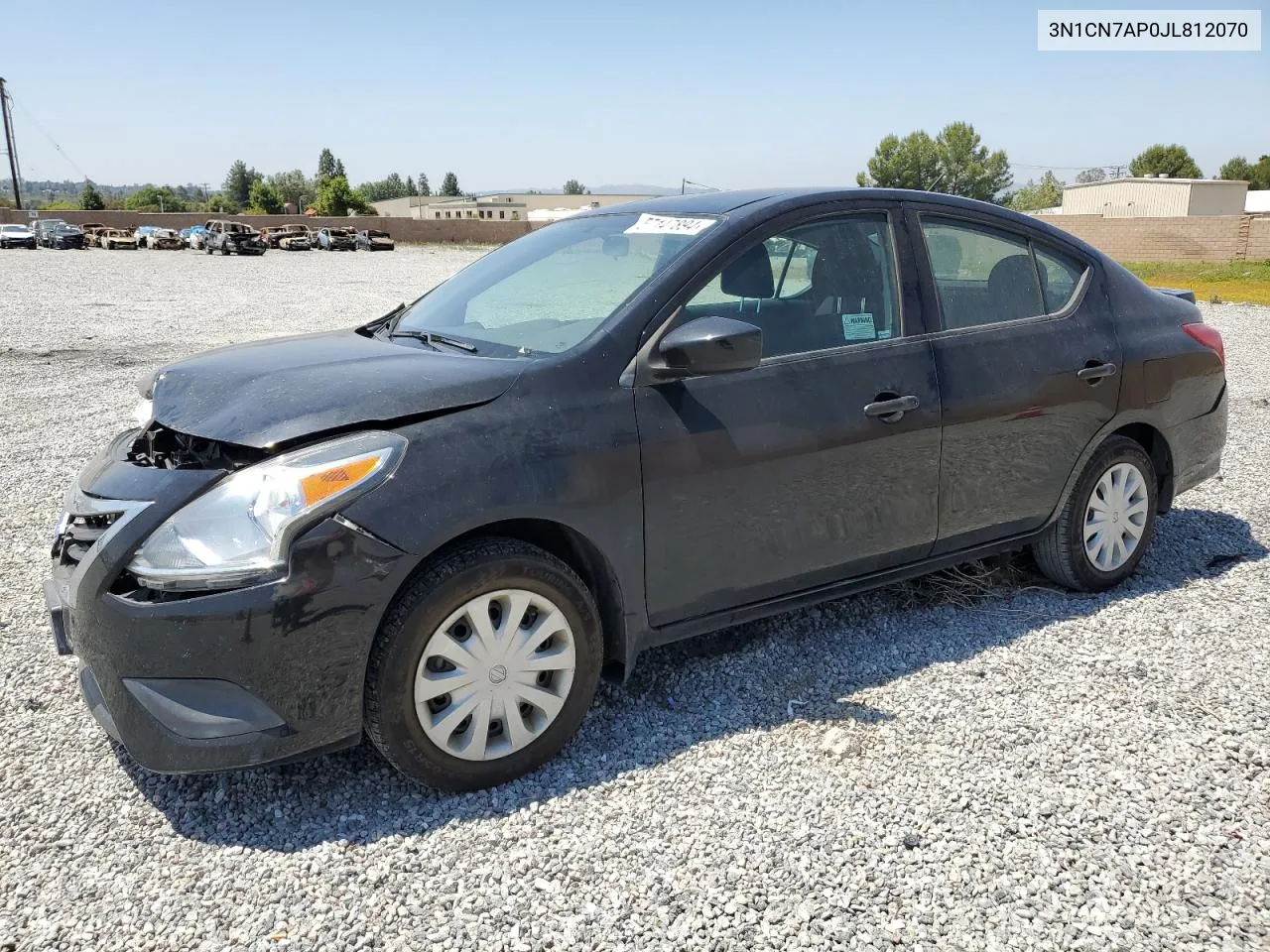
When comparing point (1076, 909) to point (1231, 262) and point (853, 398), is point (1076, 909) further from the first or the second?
point (1231, 262)

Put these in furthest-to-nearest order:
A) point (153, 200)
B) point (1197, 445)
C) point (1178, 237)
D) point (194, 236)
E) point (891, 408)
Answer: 1. point (153, 200)
2. point (194, 236)
3. point (1178, 237)
4. point (1197, 445)
5. point (891, 408)

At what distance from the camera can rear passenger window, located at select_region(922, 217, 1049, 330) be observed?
4012 millimetres

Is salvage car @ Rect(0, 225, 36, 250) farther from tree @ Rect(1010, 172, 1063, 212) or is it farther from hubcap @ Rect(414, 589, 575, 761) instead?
tree @ Rect(1010, 172, 1063, 212)

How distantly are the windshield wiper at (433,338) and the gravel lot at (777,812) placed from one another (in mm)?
1380

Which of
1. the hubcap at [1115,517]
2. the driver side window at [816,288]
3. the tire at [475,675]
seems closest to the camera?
the tire at [475,675]

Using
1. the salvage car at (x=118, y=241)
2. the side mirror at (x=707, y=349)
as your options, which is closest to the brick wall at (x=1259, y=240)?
the side mirror at (x=707, y=349)

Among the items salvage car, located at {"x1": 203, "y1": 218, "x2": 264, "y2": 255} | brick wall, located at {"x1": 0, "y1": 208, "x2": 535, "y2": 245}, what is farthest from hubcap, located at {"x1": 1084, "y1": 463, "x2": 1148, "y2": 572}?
brick wall, located at {"x1": 0, "y1": 208, "x2": 535, "y2": 245}

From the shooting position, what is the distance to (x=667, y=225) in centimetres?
373

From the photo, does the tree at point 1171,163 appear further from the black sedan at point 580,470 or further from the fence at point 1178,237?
the black sedan at point 580,470

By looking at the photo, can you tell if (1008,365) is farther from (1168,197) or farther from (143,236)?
(1168,197)

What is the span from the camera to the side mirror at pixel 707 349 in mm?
3123

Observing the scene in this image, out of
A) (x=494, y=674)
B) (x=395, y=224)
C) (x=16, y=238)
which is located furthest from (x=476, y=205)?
(x=494, y=674)

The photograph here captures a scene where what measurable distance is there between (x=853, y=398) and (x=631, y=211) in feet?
4.00

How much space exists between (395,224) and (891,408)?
58513 millimetres
